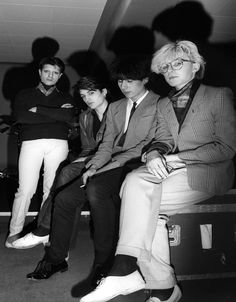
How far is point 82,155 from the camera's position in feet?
8.77

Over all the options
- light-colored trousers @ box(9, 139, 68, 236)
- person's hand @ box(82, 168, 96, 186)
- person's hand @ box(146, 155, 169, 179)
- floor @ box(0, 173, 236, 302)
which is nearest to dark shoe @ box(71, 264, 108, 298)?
floor @ box(0, 173, 236, 302)

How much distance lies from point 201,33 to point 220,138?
13.6 ft

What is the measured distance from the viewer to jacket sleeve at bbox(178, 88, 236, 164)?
67.1 inches

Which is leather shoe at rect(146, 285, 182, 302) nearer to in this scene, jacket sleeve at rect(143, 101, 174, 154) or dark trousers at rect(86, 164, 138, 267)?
dark trousers at rect(86, 164, 138, 267)

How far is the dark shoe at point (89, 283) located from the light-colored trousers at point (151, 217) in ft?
1.24

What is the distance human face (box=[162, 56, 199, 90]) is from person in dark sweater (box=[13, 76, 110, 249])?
0.82m

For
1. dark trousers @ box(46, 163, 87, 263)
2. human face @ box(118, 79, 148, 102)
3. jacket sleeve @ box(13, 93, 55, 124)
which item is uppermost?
human face @ box(118, 79, 148, 102)

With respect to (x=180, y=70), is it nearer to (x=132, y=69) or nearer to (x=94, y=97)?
(x=132, y=69)


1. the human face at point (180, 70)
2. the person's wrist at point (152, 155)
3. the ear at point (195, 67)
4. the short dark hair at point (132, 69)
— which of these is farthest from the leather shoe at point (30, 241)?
the ear at point (195, 67)

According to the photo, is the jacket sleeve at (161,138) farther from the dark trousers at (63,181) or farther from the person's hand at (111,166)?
the dark trousers at (63,181)

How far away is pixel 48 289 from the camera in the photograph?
1812mm

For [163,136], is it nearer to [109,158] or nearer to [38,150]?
[109,158]

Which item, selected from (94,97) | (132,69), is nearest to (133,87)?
(132,69)

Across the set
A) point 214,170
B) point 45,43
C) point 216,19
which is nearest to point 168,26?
point 216,19
